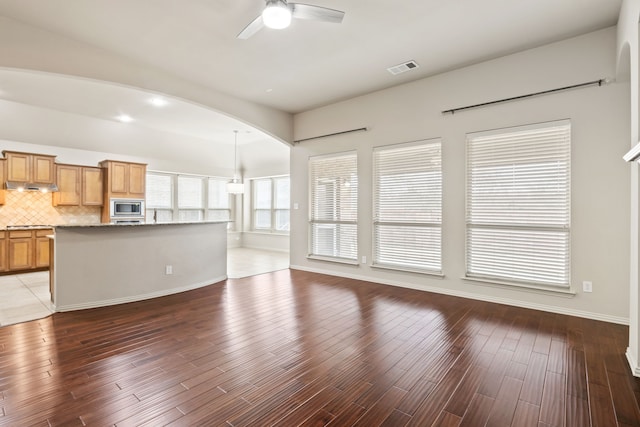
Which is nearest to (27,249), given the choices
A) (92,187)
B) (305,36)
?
(92,187)

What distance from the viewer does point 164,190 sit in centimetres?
899

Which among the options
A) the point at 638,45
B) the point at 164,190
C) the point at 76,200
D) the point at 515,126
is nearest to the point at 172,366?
the point at 638,45

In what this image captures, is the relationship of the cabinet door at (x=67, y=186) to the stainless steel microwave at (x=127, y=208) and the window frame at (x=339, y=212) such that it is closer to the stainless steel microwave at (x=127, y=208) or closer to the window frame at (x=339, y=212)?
the stainless steel microwave at (x=127, y=208)

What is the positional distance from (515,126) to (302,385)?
13.2 feet

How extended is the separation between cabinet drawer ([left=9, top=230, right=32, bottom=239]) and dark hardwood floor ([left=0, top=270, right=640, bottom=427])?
13.1 ft

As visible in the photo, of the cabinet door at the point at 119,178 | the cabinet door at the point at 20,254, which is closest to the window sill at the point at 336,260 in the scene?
the cabinet door at the point at 119,178

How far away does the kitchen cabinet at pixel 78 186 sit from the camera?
264 inches

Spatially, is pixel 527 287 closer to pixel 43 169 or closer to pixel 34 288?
pixel 34 288

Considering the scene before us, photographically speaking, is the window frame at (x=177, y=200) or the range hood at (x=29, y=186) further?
the window frame at (x=177, y=200)

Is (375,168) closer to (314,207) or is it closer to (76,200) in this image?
(314,207)

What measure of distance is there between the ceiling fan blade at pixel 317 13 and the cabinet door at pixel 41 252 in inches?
281

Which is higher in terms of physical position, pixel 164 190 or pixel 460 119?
pixel 460 119

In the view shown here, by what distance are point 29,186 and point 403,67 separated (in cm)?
757

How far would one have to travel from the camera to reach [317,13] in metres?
2.70
